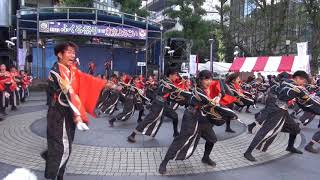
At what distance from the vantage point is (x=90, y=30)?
22.2m

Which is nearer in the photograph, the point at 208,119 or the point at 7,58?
the point at 208,119

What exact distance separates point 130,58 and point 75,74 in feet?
81.6

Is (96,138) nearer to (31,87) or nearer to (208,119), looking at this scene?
(208,119)

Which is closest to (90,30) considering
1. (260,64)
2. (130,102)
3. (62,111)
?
(260,64)

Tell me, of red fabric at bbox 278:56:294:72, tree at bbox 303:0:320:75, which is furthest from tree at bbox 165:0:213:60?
red fabric at bbox 278:56:294:72

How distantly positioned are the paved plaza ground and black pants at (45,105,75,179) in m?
0.93

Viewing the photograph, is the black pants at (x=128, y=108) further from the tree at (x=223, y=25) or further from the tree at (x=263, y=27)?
the tree at (x=223, y=25)

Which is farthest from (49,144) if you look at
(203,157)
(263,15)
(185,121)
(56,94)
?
(263,15)

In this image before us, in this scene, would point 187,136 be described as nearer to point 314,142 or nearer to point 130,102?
point 314,142

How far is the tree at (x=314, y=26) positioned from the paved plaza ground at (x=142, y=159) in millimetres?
24596

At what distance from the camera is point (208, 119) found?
677 centimetres

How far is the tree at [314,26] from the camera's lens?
3259 cm

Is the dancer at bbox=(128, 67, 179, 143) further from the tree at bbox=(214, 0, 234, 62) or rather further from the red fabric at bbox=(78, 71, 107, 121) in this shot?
the tree at bbox=(214, 0, 234, 62)

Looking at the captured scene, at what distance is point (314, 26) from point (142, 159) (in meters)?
29.0
